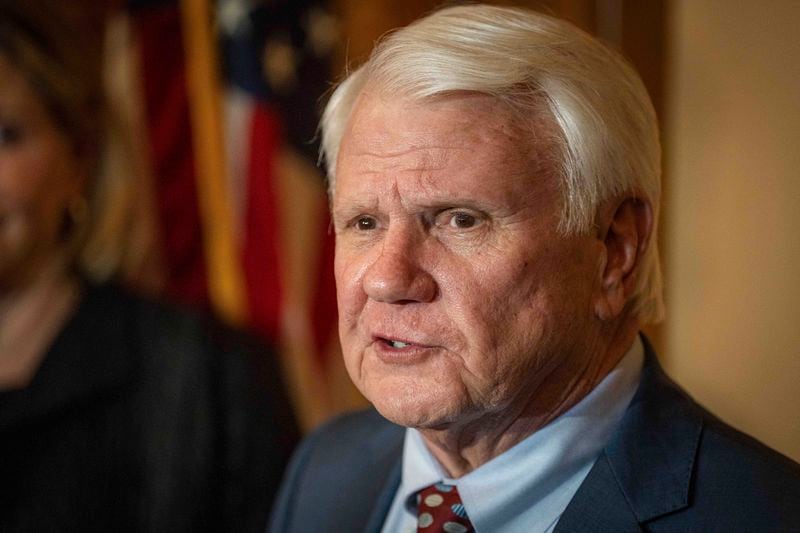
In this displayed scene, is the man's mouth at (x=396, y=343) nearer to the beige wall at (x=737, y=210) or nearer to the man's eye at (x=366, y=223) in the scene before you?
the man's eye at (x=366, y=223)

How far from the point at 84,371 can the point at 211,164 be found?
62 centimetres

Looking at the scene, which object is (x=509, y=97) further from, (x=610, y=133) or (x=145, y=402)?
(x=145, y=402)

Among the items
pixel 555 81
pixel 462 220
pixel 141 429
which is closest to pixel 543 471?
pixel 462 220

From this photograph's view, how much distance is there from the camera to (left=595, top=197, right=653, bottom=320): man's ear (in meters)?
1.44

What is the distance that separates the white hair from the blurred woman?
111 cm

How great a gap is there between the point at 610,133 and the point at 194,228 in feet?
4.42

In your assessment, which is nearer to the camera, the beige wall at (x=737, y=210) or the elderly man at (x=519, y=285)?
the elderly man at (x=519, y=285)

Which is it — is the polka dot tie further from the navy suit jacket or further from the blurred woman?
the blurred woman

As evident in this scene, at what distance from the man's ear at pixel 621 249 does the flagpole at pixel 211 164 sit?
49.5 inches

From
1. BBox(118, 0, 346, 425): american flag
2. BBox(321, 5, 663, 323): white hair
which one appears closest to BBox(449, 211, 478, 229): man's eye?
BBox(321, 5, 663, 323): white hair

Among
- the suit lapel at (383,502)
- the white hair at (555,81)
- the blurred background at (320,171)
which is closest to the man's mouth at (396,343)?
the white hair at (555,81)

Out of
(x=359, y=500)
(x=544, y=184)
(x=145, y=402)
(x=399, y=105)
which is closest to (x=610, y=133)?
(x=544, y=184)

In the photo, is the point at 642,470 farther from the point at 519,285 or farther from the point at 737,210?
the point at 737,210

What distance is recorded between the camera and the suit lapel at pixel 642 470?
→ 1354mm
